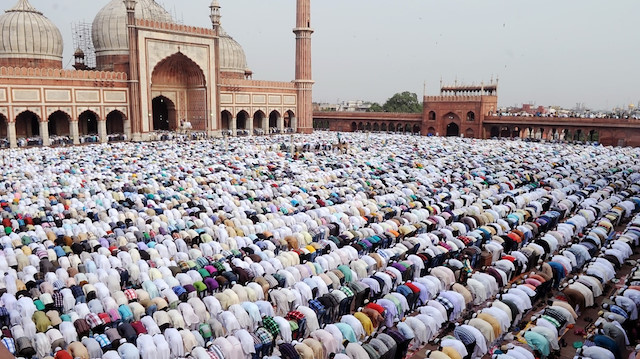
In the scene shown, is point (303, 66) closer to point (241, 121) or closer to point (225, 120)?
point (241, 121)

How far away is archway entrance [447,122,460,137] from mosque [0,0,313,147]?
12.8 m

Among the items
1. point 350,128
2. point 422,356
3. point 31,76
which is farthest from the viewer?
point 350,128

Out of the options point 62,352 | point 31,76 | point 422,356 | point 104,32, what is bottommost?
point 422,356

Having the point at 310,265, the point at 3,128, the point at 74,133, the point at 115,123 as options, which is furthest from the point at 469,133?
the point at 3,128

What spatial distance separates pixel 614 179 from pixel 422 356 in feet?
50.8

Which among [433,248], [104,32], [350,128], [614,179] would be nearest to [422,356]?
[433,248]

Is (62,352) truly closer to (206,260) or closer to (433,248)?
(206,260)

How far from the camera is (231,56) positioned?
42188mm

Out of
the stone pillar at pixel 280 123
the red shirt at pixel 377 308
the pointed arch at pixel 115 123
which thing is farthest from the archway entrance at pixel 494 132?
the red shirt at pixel 377 308

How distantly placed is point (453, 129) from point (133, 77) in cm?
2710

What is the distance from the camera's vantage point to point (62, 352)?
6.29 m

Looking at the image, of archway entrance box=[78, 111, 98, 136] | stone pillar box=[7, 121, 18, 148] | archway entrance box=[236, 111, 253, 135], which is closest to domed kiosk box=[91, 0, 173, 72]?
archway entrance box=[78, 111, 98, 136]

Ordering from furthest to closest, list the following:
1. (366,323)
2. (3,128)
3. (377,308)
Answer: (3,128) → (377,308) → (366,323)

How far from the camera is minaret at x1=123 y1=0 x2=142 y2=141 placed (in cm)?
3056
